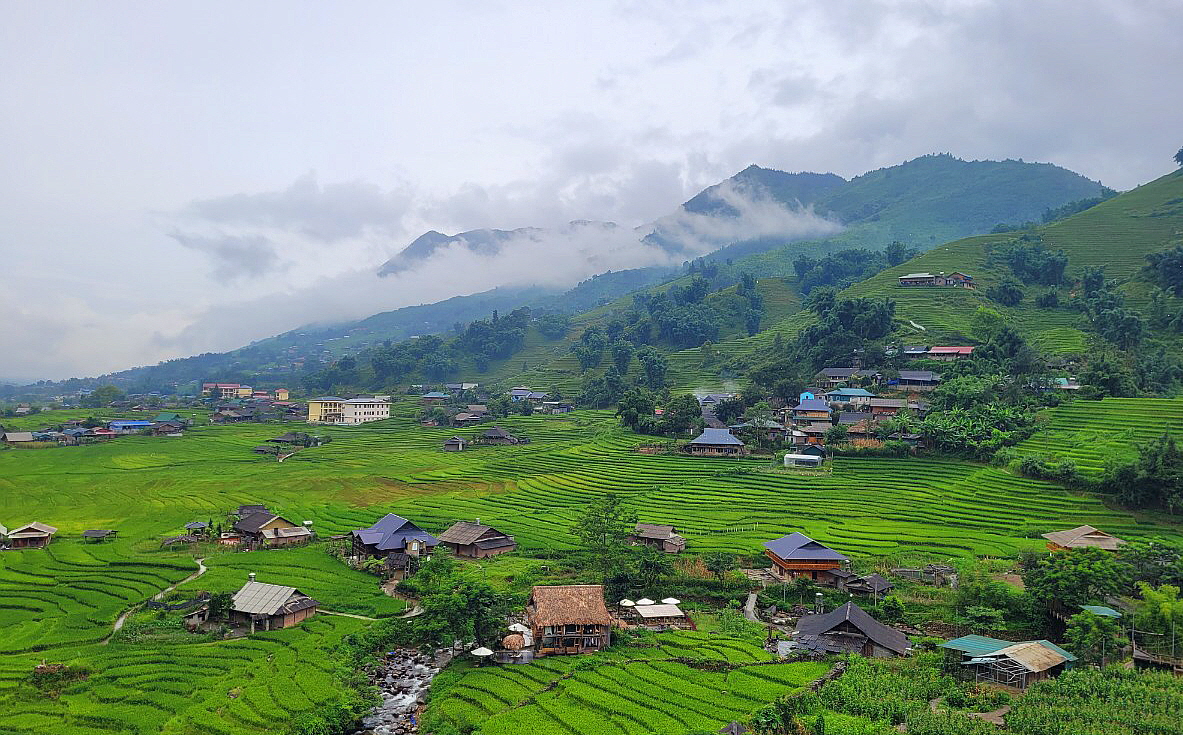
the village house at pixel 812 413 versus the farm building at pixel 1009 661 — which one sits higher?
the village house at pixel 812 413

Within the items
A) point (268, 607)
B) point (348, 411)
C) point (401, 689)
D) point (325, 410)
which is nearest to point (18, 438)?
point (325, 410)

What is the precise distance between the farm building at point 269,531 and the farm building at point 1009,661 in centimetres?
3701

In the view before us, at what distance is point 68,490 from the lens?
57.5 m

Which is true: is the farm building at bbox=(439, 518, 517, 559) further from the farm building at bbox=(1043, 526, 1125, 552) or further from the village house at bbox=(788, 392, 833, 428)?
the village house at bbox=(788, 392, 833, 428)

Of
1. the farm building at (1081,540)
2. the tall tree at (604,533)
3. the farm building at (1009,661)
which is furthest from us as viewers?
the tall tree at (604,533)

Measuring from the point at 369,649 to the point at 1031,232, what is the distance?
4638 inches

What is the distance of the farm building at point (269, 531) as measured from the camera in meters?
43.5

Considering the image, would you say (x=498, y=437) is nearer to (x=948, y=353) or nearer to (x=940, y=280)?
(x=948, y=353)

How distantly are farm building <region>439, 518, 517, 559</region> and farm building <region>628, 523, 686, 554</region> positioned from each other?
24.6ft

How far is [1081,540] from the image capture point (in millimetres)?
35281

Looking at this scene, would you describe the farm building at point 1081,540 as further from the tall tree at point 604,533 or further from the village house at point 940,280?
the village house at point 940,280

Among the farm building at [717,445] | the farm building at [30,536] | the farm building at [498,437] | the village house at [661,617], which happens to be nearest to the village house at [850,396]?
the farm building at [717,445]

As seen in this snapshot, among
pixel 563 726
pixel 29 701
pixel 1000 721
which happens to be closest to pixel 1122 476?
pixel 1000 721

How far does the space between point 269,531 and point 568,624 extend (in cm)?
2427
